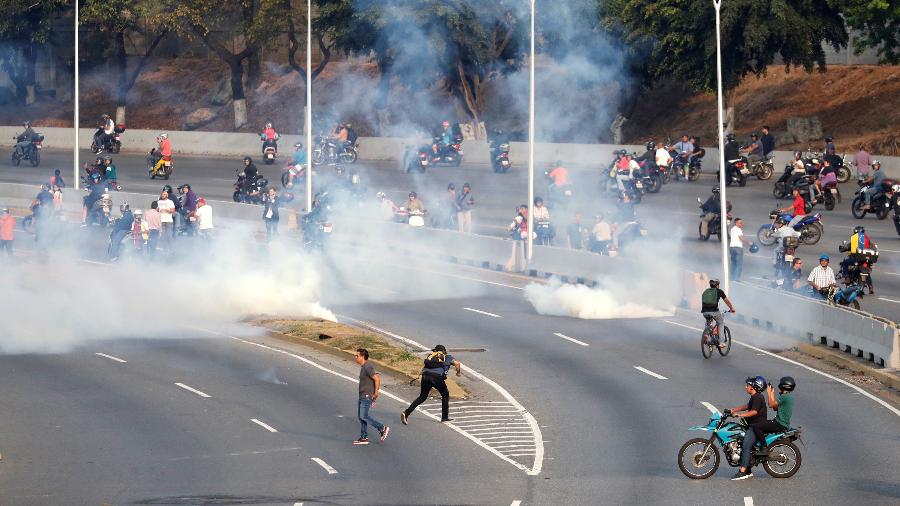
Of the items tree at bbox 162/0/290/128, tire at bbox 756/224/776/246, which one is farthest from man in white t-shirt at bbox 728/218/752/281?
tree at bbox 162/0/290/128

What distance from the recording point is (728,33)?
191 feet

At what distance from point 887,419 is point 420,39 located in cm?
2589

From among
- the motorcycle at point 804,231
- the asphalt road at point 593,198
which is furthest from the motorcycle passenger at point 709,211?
the motorcycle at point 804,231

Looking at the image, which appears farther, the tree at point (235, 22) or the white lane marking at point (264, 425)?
the tree at point (235, 22)

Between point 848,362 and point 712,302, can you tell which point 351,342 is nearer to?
point 712,302

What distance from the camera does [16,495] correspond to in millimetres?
20672

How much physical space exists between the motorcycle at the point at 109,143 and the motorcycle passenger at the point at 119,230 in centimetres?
2315

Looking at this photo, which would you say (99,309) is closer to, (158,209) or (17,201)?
(158,209)

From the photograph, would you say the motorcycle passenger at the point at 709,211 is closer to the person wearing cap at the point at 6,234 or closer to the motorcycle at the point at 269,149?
the person wearing cap at the point at 6,234

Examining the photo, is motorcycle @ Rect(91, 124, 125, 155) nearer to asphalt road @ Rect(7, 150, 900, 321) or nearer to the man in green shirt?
asphalt road @ Rect(7, 150, 900, 321)

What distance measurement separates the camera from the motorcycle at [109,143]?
66375 mm

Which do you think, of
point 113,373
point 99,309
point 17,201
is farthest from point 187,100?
point 113,373

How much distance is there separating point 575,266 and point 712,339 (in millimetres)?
9795

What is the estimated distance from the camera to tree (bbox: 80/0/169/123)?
73.9 m
